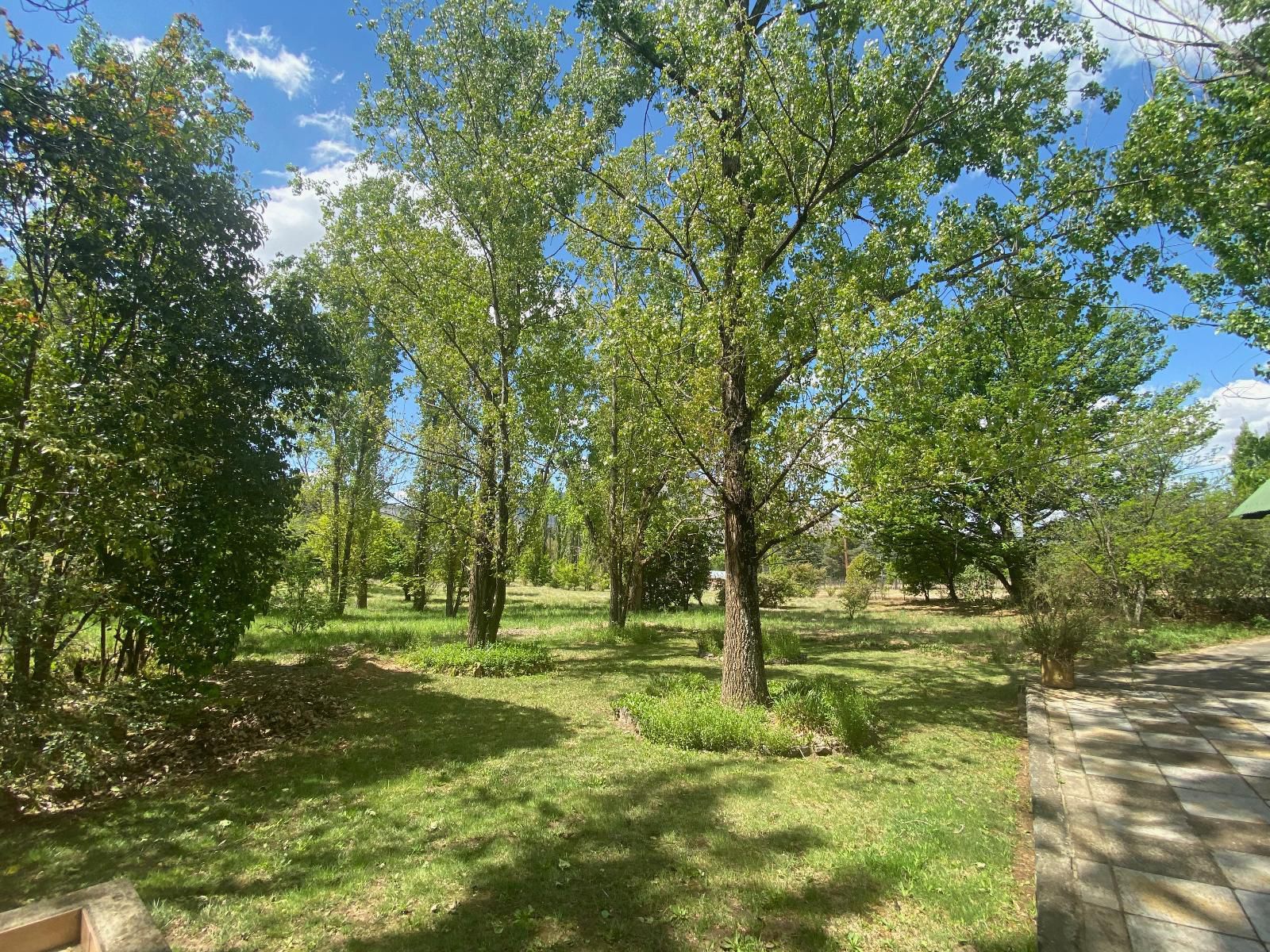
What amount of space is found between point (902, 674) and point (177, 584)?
10225mm

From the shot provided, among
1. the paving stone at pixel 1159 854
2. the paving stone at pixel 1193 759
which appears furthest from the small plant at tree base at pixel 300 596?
the paving stone at pixel 1193 759

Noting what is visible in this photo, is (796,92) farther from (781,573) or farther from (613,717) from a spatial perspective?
(781,573)

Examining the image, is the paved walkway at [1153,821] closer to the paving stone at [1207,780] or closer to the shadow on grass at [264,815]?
the paving stone at [1207,780]

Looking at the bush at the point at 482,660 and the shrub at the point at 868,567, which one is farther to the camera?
the shrub at the point at 868,567

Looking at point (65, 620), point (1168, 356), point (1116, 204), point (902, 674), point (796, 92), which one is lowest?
point (902, 674)

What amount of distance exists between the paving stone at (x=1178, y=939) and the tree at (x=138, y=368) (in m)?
6.28

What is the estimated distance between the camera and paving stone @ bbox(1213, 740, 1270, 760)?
16.8 ft

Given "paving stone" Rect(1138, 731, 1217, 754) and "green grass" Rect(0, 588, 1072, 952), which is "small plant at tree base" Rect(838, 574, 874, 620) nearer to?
"green grass" Rect(0, 588, 1072, 952)

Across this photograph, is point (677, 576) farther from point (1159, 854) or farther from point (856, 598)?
point (1159, 854)

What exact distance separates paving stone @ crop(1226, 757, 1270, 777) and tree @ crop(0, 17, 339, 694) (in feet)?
29.2

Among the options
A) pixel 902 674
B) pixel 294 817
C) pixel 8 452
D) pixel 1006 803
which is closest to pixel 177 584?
pixel 8 452

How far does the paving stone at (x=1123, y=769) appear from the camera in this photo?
182 inches

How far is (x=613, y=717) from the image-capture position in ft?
22.3

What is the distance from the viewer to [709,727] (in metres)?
5.67
